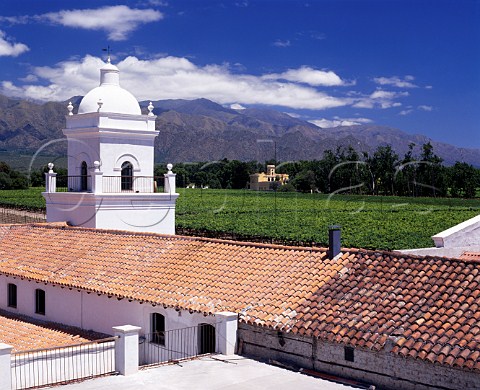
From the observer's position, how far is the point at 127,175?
85.4 ft

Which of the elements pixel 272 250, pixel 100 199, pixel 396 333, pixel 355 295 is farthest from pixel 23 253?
pixel 396 333

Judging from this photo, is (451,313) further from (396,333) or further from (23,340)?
(23,340)

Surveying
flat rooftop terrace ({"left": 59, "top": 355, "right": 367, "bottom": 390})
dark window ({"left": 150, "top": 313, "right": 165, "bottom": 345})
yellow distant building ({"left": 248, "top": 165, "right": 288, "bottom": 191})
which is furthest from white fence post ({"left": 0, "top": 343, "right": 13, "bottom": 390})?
yellow distant building ({"left": 248, "top": 165, "right": 288, "bottom": 191})

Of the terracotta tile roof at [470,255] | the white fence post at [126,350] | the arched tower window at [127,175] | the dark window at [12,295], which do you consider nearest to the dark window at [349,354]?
the white fence post at [126,350]

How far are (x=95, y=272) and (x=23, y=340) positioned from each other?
2.91 metres

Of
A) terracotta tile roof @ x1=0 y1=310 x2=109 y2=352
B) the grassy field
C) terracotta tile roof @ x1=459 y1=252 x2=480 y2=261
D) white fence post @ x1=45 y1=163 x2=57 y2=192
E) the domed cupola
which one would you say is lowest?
terracotta tile roof @ x1=0 y1=310 x2=109 y2=352

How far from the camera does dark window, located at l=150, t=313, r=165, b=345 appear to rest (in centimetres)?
1602

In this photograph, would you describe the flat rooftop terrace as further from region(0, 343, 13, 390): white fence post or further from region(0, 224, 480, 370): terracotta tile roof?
region(0, 343, 13, 390): white fence post

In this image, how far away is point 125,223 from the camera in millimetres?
25297

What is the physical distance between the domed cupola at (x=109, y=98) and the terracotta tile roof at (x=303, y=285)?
21.3ft

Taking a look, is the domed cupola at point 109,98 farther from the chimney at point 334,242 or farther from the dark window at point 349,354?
the dark window at point 349,354

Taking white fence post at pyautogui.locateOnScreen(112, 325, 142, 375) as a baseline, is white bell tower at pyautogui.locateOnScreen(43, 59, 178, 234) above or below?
above

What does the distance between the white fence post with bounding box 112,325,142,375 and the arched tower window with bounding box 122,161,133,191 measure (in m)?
13.6

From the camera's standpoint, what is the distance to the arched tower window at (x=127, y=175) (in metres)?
25.8
